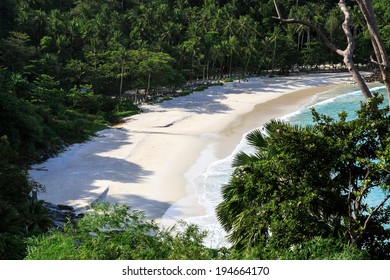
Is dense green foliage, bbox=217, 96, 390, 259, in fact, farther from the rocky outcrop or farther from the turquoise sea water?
the rocky outcrop

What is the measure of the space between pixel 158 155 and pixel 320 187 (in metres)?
22.0

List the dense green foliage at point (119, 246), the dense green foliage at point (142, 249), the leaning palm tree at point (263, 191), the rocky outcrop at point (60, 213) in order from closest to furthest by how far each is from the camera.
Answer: the dense green foliage at point (142, 249) → the dense green foliage at point (119, 246) → the leaning palm tree at point (263, 191) → the rocky outcrop at point (60, 213)

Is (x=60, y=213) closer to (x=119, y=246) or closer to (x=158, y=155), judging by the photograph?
(x=119, y=246)

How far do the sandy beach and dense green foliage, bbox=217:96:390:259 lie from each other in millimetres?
11151

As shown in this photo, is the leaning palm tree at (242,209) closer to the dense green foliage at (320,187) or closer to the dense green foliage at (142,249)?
the dense green foliage at (320,187)

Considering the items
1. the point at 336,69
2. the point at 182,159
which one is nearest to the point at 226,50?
the point at 336,69

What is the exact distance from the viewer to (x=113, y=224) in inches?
408

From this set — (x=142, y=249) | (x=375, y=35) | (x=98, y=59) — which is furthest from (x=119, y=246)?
(x=98, y=59)

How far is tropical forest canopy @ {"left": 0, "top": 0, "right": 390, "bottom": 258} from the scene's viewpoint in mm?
26328

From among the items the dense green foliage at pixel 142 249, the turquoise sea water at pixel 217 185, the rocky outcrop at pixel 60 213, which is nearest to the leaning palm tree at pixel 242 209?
the dense green foliage at pixel 142 249

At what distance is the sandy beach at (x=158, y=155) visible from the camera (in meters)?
22.8

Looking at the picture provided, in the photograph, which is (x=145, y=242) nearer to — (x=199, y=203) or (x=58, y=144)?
(x=199, y=203)

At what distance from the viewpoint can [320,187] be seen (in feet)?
31.5

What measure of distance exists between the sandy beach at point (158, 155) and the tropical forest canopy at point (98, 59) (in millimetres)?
2394
